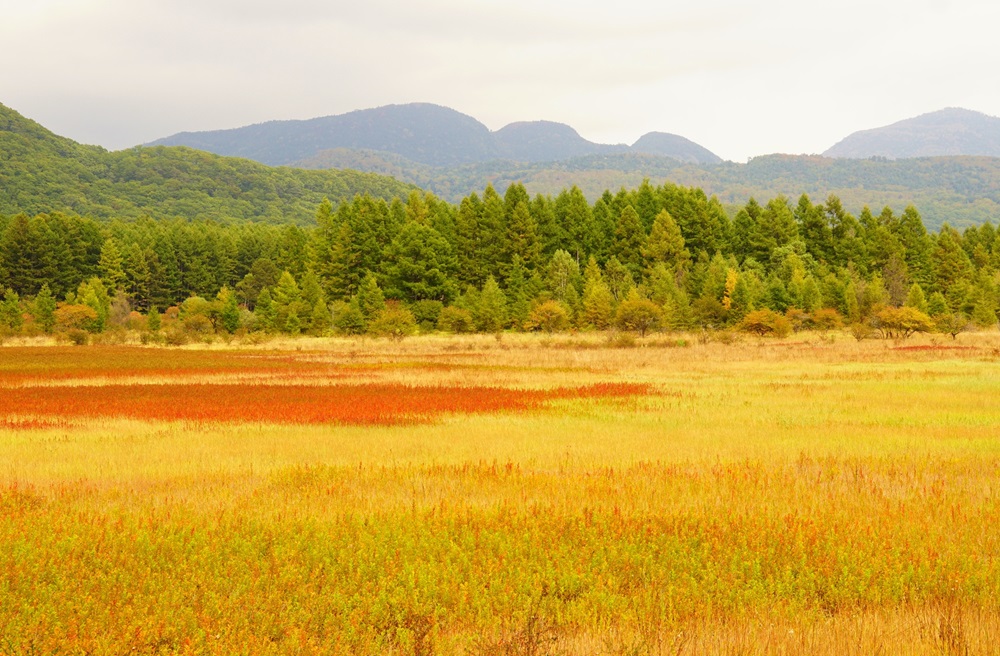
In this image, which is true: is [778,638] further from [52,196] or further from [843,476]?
[52,196]

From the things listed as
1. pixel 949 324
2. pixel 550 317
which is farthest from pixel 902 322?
pixel 550 317

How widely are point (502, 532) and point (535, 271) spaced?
7365 centimetres

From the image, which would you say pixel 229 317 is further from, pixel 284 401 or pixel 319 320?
pixel 284 401

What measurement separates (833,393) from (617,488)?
55.5 feet

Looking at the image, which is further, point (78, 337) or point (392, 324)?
point (392, 324)

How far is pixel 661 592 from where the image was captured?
20.5 ft

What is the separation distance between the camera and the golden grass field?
18.2ft

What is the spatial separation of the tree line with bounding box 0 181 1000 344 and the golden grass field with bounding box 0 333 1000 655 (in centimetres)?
5123

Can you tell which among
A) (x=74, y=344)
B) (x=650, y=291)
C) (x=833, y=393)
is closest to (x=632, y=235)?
(x=650, y=291)

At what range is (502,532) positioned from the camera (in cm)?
805

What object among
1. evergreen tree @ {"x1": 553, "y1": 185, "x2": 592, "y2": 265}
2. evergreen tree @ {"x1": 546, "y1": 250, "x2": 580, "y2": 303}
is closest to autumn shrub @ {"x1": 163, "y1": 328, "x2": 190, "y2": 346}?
evergreen tree @ {"x1": 546, "y1": 250, "x2": 580, "y2": 303}

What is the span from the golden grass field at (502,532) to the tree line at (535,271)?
2017 inches

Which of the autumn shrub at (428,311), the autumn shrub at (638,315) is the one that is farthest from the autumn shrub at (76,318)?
the autumn shrub at (638,315)

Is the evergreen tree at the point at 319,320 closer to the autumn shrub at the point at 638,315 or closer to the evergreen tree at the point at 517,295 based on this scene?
the evergreen tree at the point at 517,295
